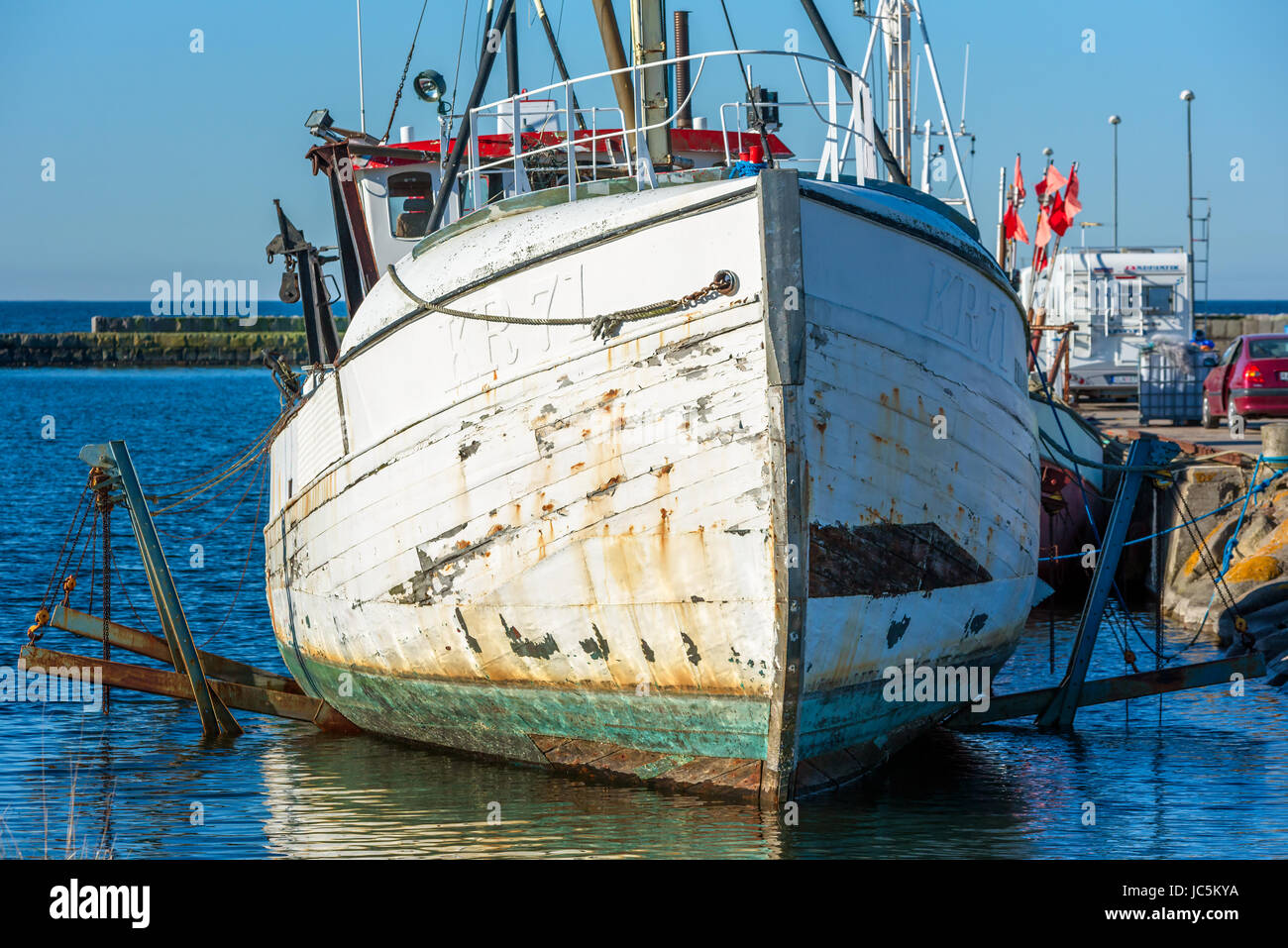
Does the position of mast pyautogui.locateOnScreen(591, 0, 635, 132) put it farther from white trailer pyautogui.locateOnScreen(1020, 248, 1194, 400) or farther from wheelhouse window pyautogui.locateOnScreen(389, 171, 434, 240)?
white trailer pyautogui.locateOnScreen(1020, 248, 1194, 400)

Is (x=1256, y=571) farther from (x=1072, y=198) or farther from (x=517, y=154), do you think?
(x=1072, y=198)

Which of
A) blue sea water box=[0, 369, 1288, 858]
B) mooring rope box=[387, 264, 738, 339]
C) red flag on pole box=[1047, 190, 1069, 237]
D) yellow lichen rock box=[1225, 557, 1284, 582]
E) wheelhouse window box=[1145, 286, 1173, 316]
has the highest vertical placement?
red flag on pole box=[1047, 190, 1069, 237]

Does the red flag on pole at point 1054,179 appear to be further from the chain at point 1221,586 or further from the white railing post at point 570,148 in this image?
the white railing post at point 570,148

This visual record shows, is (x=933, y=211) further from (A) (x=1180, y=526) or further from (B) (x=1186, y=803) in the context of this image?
(A) (x=1180, y=526)

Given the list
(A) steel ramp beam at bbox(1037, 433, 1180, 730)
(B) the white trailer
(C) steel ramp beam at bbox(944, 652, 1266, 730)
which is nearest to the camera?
(C) steel ramp beam at bbox(944, 652, 1266, 730)

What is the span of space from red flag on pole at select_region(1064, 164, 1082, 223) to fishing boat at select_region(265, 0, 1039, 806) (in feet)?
56.3

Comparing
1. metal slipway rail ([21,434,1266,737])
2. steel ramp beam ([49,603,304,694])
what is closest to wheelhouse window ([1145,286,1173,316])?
metal slipway rail ([21,434,1266,737])

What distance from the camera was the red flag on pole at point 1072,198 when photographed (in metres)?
26.2

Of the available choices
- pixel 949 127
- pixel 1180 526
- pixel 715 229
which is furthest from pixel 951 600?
pixel 1180 526

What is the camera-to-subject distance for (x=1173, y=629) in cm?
1555

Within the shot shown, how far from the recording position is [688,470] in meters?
8.20

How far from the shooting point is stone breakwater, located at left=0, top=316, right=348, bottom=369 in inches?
4008

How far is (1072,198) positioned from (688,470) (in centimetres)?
2016
